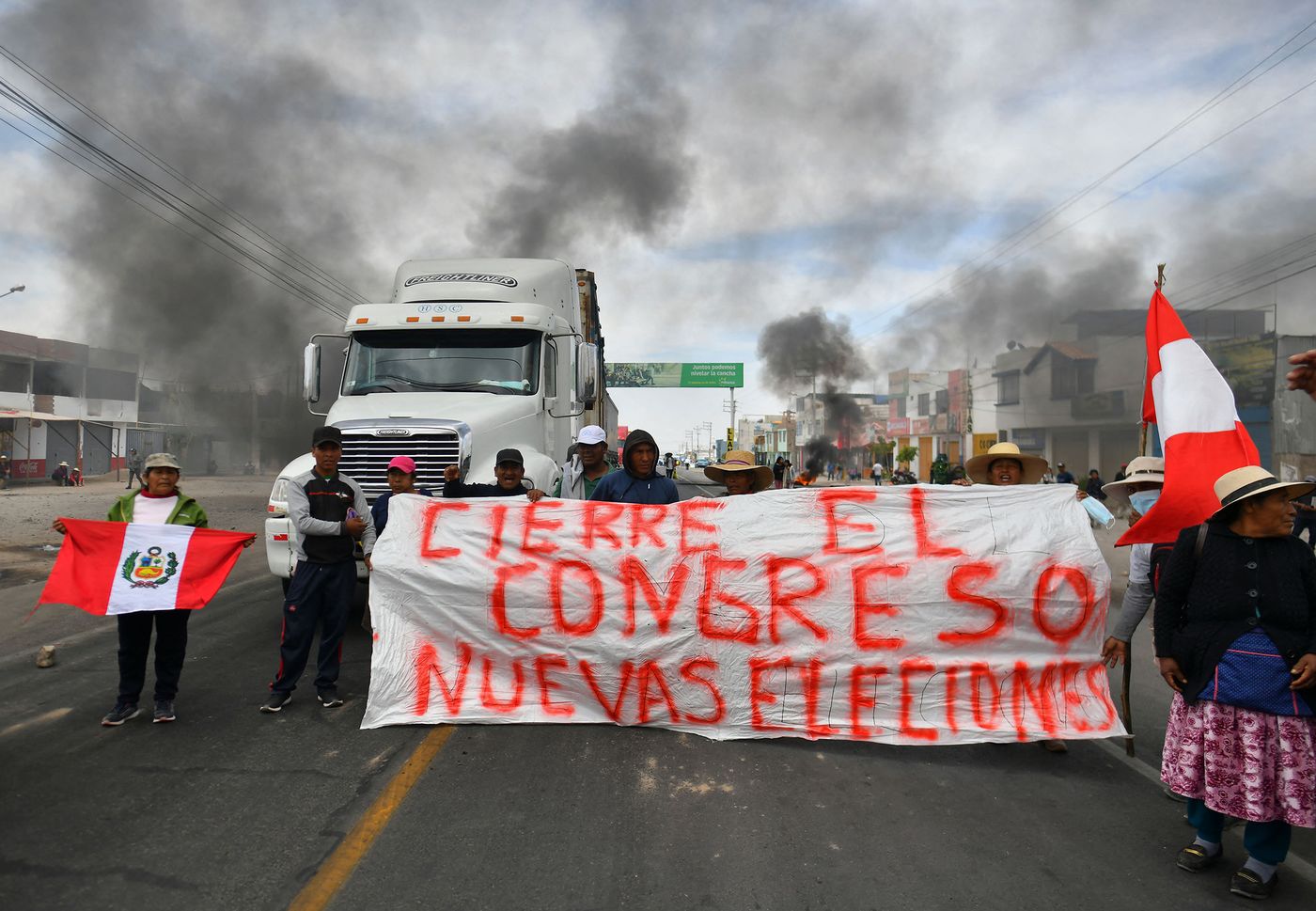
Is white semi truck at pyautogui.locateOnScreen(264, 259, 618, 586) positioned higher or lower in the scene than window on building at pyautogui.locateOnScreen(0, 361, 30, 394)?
lower

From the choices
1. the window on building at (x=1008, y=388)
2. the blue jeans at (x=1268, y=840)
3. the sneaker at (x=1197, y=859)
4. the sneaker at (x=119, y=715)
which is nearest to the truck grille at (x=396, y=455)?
the sneaker at (x=119, y=715)

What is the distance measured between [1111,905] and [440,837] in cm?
260

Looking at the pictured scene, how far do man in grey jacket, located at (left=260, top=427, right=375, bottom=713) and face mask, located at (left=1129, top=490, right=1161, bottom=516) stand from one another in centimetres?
455

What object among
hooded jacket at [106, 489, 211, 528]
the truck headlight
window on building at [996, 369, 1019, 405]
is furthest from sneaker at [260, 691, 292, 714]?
window on building at [996, 369, 1019, 405]

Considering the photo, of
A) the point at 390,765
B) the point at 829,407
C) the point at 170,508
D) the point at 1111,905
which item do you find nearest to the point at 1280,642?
the point at 1111,905

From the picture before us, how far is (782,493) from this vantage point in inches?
199

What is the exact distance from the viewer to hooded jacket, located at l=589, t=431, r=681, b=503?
549cm

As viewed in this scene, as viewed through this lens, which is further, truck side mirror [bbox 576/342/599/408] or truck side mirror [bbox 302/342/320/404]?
truck side mirror [bbox 576/342/599/408]

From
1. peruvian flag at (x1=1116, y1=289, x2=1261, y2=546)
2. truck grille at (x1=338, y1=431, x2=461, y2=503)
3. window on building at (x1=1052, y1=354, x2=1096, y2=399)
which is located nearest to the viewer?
peruvian flag at (x1=1116, y1=289, x2=1261, y2=546)

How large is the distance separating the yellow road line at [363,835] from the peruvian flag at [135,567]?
5.14ft

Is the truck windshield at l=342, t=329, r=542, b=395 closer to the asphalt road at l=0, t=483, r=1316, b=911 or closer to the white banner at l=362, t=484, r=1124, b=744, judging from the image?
the white banner at l=362, t=484, r=1124, b=744

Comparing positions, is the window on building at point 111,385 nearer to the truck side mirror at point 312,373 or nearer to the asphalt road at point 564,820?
the truck side mirror at point 312,373

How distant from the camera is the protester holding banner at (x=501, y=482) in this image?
20.5 feet

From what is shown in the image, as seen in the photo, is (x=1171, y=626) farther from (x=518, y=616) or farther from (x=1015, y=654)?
(x=518, y=616)
